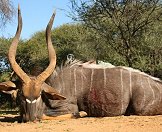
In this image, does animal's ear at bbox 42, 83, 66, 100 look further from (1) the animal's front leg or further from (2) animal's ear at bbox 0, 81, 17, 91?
(2) animal's ear at bbox 0, 81, 17, 91

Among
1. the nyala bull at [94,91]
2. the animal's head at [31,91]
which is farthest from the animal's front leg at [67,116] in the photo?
the animal's head at [31,91]

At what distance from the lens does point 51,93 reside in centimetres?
512

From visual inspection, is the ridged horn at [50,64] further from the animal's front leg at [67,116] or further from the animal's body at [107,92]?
the animal's front leg at [67,116]

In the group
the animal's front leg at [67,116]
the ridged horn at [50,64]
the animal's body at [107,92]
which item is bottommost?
the animal's front leg at [67,116]

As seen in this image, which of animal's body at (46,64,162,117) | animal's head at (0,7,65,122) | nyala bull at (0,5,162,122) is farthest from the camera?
animal's body at (46,64,162,117)

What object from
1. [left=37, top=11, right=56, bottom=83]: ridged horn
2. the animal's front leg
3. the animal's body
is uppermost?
[left=37, top=11, right=56, bottom=83]: ridged horn

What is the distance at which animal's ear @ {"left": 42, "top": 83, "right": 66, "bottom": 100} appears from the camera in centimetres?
509

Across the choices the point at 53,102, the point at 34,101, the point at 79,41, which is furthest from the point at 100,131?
the point at 79,41

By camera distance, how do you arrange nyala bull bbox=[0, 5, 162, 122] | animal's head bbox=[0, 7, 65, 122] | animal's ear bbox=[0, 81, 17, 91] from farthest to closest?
nyala bull bbox=[0, 5, 162, 122] → animal's ear bbox=[0, 81, 17, 91] → animal's head bbox=[0, 7, 65, 122]

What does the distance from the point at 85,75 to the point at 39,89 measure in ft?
3.17

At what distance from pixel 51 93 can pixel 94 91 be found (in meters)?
0.67

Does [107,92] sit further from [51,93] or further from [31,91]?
[31,91]

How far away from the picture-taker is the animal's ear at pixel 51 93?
5090 mm

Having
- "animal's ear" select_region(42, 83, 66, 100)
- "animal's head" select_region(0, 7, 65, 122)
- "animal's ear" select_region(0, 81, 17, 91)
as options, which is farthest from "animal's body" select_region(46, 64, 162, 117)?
"animal's ear" select_region(0, 81, 17, 91)
